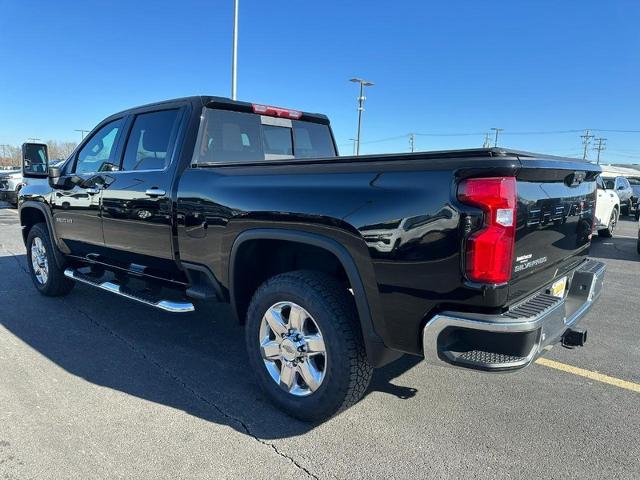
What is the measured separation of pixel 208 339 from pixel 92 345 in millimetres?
947

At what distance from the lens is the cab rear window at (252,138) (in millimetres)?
3826

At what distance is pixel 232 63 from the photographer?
14695mm

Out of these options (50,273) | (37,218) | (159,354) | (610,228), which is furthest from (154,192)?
(610,228)

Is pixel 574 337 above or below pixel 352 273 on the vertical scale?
below

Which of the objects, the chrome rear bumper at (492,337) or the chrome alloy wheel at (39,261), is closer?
the chrome rear bumper at (492,337)

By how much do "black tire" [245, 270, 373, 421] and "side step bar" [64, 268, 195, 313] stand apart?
90 cm

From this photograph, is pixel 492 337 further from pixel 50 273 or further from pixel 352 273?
pixel 50 273

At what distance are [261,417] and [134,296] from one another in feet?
5.48

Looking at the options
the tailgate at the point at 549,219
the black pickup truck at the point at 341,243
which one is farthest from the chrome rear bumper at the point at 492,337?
the tailgate at the point at 549,219

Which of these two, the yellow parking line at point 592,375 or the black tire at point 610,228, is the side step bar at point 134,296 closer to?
the yellow parking line at point 592,375

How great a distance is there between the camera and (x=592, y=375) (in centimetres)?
360

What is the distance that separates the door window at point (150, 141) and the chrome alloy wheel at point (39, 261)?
1.91 m

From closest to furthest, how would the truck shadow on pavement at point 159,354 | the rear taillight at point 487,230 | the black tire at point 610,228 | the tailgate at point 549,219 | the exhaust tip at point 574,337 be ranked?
the rear taillight at point 487,230
the tailgate at point 549,219
the exhaust tip at point 574,337
the truck shadow on pavement at point 159,354
the black tire at point 610,228

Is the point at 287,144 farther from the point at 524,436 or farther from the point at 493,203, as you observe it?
the point at 524,436
